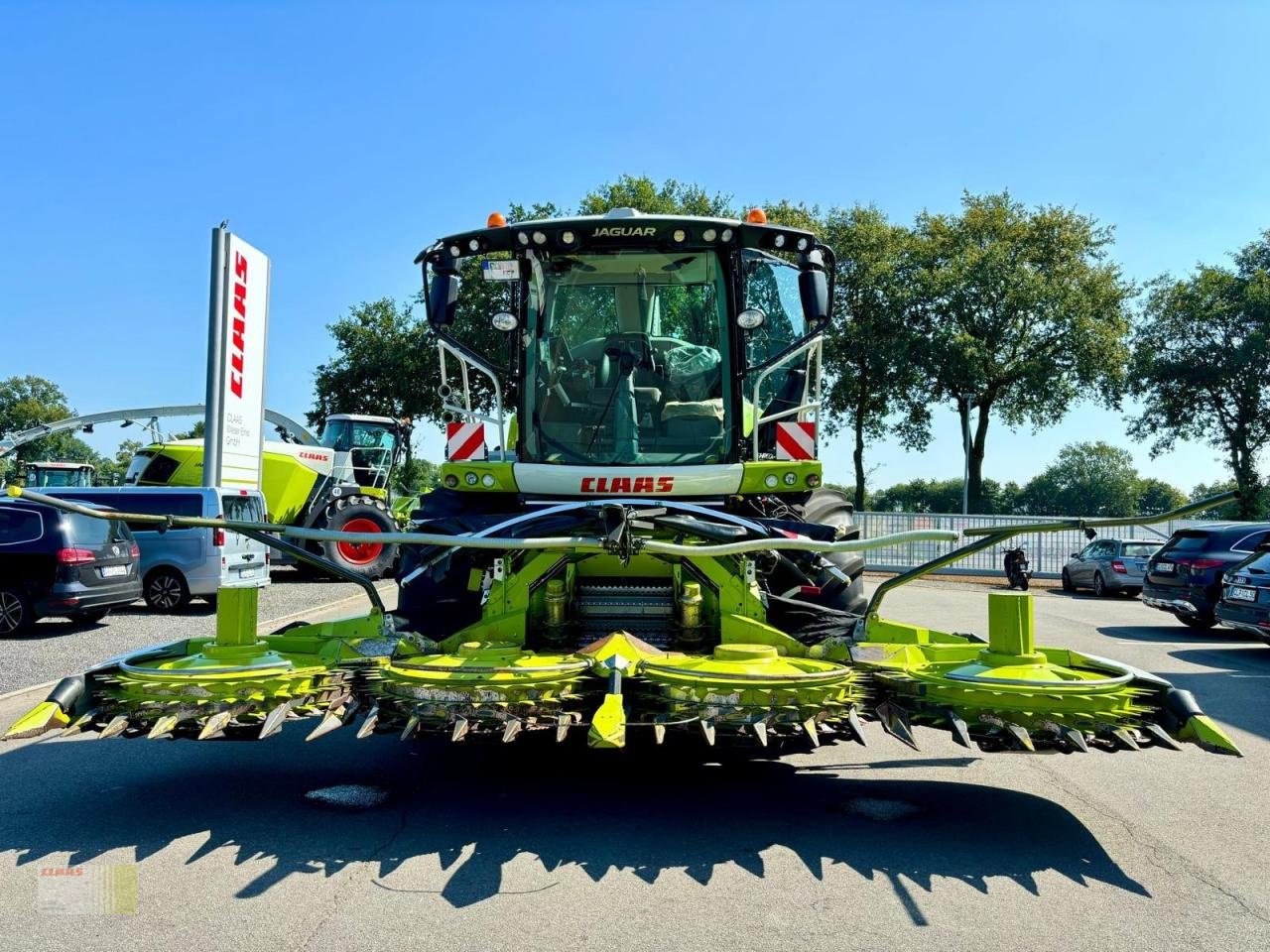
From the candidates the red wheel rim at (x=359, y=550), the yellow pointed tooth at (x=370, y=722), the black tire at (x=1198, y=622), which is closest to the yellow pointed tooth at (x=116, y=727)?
the yellow pointed tooth at (x=370, y=722)

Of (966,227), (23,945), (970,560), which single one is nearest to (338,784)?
(23,945)

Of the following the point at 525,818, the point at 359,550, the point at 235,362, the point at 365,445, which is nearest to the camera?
the point at 525,818

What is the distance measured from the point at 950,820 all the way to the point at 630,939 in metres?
2.20

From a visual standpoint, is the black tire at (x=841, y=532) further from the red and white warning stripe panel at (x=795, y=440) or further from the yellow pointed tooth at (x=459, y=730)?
the yellow pointed tooth at (x=459, y=730)

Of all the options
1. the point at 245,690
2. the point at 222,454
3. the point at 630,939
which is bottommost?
the point at 630,939

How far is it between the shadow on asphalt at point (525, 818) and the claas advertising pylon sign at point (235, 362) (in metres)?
10.9

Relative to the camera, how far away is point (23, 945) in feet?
11.8

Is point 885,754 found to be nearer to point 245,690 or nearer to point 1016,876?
point 1016,876

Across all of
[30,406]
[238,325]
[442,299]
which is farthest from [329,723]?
[30,406]

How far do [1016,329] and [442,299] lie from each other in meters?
37.3

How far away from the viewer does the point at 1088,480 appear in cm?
11106

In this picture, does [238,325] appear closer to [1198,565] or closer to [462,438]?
[462,438]

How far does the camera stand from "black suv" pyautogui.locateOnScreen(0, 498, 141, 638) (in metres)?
12.3

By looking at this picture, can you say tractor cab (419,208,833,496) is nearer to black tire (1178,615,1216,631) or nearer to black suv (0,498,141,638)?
black suv (0,498,141,638)
